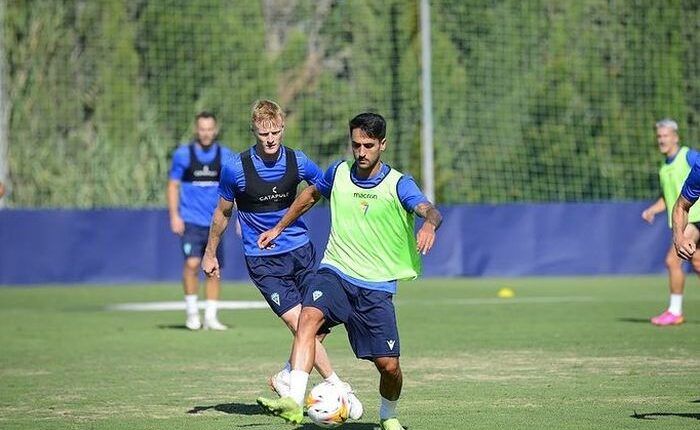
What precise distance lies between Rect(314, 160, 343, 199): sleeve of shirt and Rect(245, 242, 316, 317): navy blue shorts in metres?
1.22

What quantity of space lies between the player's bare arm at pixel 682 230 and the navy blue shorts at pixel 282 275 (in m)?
2.55

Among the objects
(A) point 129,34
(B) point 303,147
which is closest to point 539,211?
(B) point 303,147

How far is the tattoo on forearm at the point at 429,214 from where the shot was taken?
8578mm

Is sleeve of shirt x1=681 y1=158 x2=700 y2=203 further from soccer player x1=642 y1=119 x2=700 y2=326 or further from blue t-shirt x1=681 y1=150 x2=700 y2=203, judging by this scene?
soccer player x1=642 y1=119 x2=700 y2=326

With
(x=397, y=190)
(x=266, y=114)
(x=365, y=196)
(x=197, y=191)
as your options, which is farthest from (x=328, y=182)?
(x=197, y=191)

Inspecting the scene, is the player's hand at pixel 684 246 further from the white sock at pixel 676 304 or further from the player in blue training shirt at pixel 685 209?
the white sock at pixel 676 304

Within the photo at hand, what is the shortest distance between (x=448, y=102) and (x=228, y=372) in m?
17.6

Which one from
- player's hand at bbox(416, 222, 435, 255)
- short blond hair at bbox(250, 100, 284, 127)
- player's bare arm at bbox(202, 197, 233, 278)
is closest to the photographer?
player's hand at bbox(416, 222, 435, 255)

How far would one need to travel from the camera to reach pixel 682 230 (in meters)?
9.99

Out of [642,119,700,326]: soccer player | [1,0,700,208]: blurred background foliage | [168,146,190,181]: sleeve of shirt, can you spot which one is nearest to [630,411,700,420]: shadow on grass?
[642,119,700,326]: soccer player

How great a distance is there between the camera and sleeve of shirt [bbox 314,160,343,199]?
934cm

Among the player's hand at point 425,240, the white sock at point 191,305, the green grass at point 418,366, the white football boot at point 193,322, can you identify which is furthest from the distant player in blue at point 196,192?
the player's hand at point 425,240

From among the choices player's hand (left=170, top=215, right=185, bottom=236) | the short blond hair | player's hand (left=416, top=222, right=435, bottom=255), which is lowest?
player's hand (left=170, top=215, right=185, bottom=236)

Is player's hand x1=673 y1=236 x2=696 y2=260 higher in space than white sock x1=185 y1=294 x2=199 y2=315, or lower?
higher
